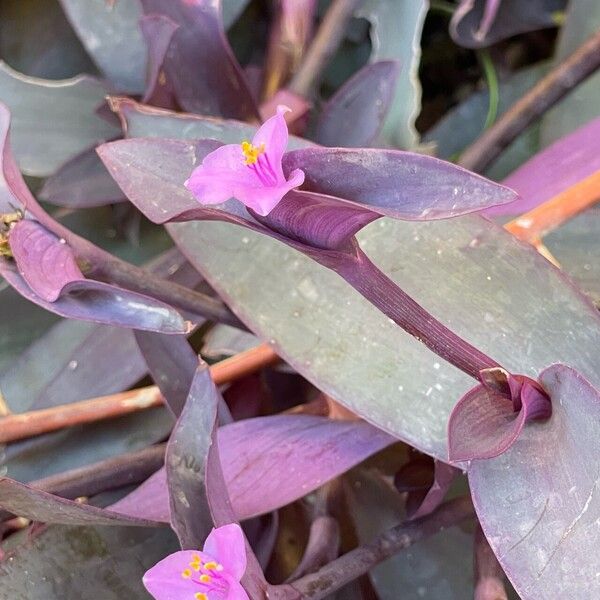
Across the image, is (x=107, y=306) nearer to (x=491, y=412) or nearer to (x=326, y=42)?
(x=491, y=412)

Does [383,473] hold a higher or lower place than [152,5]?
lower

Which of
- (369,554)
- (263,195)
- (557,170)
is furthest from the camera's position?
(557,170)

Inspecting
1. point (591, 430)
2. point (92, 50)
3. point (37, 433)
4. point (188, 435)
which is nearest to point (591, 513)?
point (591, 430)

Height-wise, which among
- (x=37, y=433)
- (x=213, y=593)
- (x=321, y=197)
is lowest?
(x=37, y=433)

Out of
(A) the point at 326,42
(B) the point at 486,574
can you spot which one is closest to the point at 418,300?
(B) the point at 486,574

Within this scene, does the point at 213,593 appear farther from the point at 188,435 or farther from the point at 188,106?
the point at 188,106

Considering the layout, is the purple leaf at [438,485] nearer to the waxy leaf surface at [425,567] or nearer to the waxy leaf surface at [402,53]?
the waxy leaf surface at [425,567]
